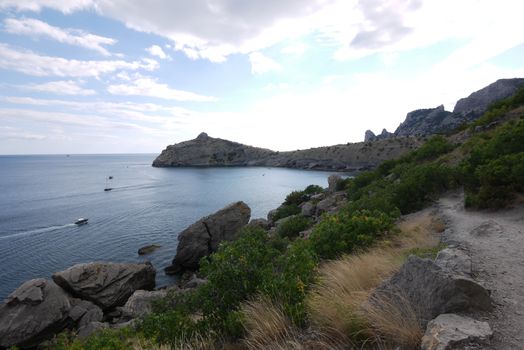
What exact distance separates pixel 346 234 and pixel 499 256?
4.02 m

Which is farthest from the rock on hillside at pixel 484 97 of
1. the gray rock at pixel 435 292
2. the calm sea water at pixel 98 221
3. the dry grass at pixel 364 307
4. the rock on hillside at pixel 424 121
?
the gray rock at pixel 435 292

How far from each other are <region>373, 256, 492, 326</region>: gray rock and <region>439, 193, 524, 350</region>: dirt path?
302mm

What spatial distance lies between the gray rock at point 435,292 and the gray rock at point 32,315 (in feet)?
70.5

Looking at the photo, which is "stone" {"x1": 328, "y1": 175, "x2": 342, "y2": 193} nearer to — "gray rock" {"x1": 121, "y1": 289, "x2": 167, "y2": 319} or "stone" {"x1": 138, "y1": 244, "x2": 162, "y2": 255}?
"gray rock" {"x1": 121, "y1": 289, "x2": 167, "y2": 319}

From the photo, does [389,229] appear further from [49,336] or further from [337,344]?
[49,336]

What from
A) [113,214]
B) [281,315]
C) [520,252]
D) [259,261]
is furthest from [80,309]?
[113,214]

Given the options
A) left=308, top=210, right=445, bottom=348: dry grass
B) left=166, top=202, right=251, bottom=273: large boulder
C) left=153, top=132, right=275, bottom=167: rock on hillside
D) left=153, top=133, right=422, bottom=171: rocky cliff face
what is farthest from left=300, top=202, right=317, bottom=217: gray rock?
left=153, top=132, right=275, bottom=167: rock on hillside

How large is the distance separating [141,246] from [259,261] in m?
34.4

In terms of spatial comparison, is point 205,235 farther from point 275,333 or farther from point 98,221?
point 275,333

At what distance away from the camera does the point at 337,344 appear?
4.71 metres

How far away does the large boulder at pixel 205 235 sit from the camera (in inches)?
1275

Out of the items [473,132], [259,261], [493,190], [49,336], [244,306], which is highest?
[473,132]

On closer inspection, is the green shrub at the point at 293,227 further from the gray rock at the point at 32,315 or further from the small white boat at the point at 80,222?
the small white boat at the point at 80,222

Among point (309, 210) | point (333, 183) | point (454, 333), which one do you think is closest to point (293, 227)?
point (309, 210)
